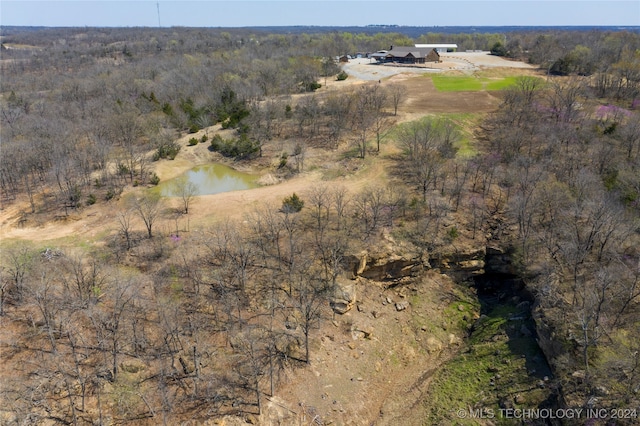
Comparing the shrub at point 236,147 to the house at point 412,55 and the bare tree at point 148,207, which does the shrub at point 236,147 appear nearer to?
the bare tree at point 148,207

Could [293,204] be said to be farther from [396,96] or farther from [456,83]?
[456,83]

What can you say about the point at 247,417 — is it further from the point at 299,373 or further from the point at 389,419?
the point at 389,419

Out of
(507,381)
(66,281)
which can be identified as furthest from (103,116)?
(507,381)

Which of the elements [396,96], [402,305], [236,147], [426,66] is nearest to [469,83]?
[426,66]

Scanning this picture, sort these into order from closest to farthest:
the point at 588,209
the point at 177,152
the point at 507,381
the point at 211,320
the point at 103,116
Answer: the point at 507,381
the point at 211,320
the point at 588,209
the point at 177,152
the point at 103,116

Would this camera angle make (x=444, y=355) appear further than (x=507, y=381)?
Yes

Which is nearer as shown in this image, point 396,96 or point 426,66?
point 396,96
